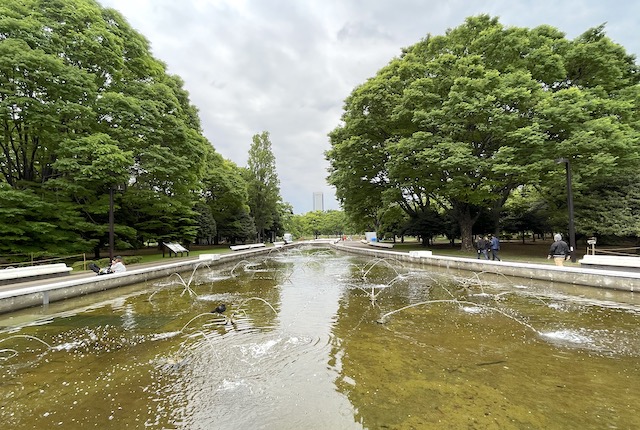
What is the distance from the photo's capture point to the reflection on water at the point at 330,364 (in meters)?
3.54

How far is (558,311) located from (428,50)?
23191 millimetres

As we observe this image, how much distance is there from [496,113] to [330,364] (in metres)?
17.7

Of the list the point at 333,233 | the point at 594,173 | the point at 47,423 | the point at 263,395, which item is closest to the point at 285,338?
the point at 263,395

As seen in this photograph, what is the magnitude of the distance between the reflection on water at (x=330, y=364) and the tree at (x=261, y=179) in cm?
3785

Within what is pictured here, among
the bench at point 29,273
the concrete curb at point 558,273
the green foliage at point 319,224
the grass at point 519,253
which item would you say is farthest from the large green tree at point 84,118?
the green foliage at point 319,224

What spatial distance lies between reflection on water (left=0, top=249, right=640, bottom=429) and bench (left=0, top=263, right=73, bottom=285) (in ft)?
12.3

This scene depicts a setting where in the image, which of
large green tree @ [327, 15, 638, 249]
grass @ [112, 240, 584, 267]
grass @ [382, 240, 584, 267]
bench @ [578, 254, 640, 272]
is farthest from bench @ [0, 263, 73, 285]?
bench @ [578, 254, 640, 272]

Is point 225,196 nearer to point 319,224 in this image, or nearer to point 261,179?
point 261,179

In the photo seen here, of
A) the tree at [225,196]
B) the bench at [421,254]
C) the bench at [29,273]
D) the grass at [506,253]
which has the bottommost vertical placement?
the grass at [506,253]

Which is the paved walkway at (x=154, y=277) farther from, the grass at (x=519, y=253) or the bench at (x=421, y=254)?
the grass at (x=519, y=253)

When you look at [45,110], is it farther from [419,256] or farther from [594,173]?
[594,173]

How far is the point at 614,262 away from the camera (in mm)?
11258

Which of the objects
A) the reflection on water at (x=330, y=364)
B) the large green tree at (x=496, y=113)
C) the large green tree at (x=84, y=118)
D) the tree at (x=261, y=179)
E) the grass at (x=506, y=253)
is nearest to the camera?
the reflection on water at (x=330, y=364)

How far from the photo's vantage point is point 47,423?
348 cm
